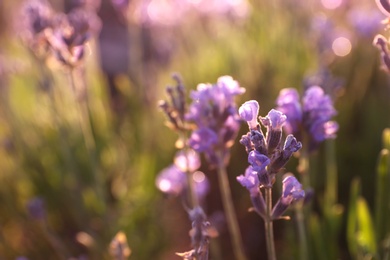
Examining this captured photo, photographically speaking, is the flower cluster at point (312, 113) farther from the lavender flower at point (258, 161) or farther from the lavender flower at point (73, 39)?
the lavender flower at point (73, 39)

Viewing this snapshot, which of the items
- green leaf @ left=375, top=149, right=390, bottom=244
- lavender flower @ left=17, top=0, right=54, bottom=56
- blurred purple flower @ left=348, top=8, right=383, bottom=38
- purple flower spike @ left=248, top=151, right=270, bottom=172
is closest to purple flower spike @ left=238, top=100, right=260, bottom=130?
purple flower spike @ left=248, top=151, right=270, bottom=172

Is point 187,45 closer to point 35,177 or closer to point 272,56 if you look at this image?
point 272,56

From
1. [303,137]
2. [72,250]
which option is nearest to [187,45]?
[72,250]

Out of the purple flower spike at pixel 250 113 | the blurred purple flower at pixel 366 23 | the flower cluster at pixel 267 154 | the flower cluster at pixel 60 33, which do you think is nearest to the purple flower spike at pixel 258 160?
the flower cluster at pixel 267 154

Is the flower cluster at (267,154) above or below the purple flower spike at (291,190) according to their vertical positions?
above

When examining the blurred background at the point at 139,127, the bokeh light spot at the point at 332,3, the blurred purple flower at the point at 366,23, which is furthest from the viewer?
the bokeh light spot at the point at 332,3

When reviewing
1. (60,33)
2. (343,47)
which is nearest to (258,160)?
(60,33)
